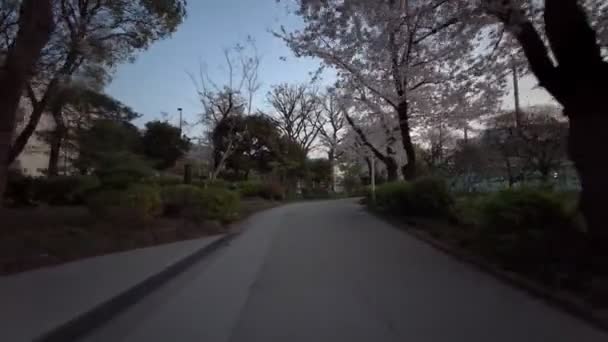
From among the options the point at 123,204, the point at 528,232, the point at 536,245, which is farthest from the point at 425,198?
the point at 123,204

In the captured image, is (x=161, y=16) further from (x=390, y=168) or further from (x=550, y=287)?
(x=390, y=168)

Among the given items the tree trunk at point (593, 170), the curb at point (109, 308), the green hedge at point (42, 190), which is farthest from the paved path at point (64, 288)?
the green hedge at point (42, 190)

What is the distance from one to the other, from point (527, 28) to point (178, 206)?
1156 cm

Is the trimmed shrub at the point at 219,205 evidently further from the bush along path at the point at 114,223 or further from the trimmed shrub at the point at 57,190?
the trimmed shrub at the point at 57,190

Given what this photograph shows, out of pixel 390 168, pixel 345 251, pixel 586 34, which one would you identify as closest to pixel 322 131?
pixel 390 168

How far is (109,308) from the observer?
227 inches

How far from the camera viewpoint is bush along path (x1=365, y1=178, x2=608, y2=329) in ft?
18.5

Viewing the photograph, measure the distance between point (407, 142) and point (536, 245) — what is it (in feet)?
40.8

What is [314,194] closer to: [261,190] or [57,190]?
[261,190]

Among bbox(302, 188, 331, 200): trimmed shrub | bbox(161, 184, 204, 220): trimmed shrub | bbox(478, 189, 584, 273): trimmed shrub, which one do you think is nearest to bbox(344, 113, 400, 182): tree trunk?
bbox(161, 184, 204, 220): trimmed shrub

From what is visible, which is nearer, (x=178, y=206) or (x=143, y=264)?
(x=143, y=264)

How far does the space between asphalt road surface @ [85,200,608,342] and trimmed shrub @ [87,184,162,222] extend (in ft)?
10.6

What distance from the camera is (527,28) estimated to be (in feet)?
26.0

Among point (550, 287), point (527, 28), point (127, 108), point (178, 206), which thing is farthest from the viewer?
point (127, 108)
